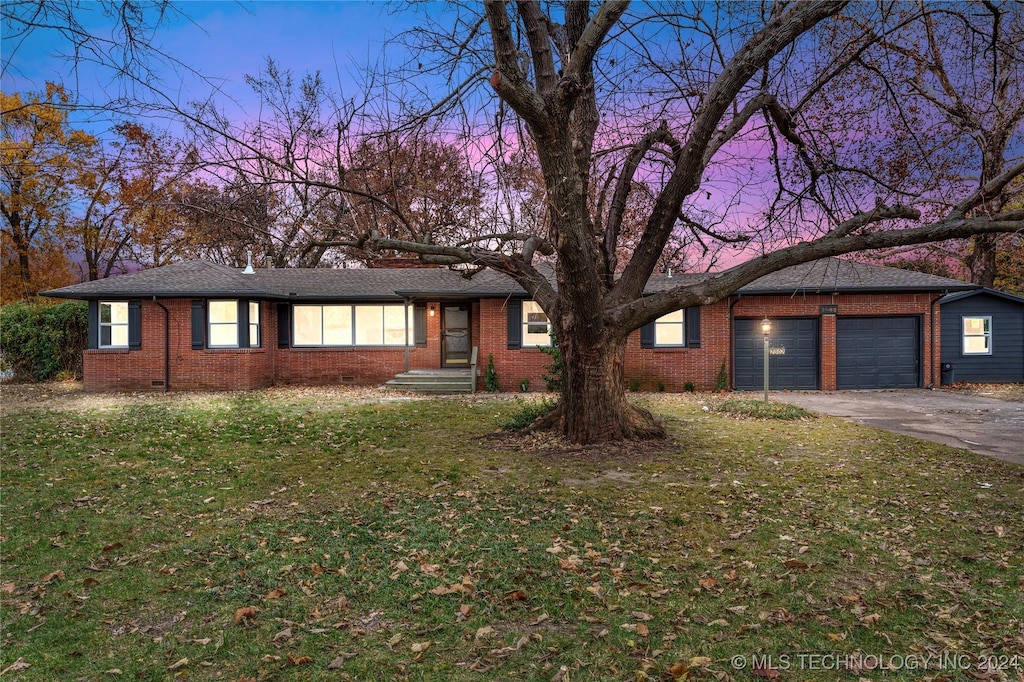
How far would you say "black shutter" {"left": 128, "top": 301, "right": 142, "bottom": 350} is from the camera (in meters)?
16.8

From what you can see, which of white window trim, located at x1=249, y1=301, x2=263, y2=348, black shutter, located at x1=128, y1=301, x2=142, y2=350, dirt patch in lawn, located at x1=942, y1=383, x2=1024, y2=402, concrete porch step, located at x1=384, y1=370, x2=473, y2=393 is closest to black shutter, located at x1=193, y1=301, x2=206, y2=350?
white window trim, located at x1=249, y1=301, x2=263, y2=348

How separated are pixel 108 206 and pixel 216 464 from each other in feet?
81.2

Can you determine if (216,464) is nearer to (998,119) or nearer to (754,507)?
(754,507)

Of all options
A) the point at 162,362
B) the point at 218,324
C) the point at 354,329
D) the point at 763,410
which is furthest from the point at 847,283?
the point at 162,362

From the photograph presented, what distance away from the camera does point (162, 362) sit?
Answer: 662 inches

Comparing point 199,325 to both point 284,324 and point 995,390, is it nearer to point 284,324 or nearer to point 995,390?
point 284,324

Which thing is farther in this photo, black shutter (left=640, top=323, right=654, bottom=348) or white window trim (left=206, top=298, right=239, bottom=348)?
black shutter (left=640, top=323, right=654, bottom=348)

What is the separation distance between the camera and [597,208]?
976cm

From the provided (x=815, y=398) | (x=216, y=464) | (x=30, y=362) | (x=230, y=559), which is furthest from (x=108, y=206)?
(x=815, y=398)

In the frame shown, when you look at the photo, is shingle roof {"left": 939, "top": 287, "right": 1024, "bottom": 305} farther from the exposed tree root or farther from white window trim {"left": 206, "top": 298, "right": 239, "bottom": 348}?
white window trim {"left": 206, "top": 298, "right": 239, "bottom": 348}

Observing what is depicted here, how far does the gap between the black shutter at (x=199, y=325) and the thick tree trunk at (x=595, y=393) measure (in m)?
12.7

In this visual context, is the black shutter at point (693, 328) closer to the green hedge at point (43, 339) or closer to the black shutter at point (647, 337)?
the black shutter at point (647, 337)

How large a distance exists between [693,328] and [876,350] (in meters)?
5.73

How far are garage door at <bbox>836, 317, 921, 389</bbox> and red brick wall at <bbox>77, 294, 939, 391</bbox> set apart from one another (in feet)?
0.81
